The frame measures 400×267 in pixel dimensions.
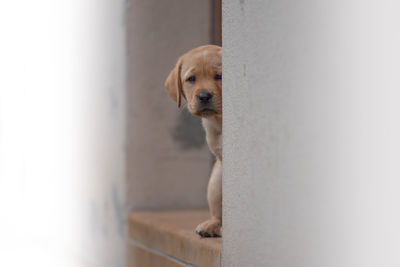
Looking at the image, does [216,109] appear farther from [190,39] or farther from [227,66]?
[190,39]

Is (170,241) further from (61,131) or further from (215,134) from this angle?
(61,131)

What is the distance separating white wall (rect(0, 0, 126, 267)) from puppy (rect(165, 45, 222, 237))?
5.19ft

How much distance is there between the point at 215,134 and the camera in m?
3.39

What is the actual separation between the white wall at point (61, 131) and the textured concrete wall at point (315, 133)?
2544 millimetres

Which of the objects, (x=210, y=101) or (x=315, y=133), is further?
(x=210, y=101)

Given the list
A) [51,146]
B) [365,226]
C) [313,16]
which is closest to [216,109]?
[313,16]

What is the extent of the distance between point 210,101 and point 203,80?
0.19 metres

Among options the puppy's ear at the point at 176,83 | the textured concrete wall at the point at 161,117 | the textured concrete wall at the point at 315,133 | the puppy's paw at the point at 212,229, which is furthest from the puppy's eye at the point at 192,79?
the textured concrete wall at the point at 161,117

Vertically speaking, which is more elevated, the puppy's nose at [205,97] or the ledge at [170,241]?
the puppy's nose at [205,97]

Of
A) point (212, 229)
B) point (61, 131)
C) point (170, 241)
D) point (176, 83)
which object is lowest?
point (170, 241)

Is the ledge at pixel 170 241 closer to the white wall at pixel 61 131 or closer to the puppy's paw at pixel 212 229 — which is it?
the puppy's paw at pixel 212 229

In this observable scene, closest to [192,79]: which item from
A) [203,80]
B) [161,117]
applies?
[203,80]

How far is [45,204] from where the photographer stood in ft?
17.1

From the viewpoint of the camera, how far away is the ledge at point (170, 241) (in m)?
3.03
